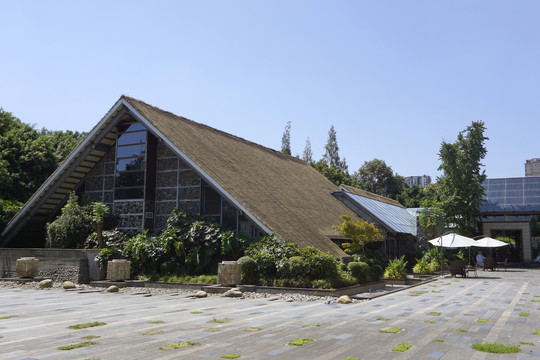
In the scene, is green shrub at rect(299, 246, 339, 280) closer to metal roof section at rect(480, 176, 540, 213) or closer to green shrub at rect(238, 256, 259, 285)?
green shrub at rect(238, 256, 259, 285)

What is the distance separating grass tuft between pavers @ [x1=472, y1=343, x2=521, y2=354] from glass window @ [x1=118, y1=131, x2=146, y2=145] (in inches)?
761

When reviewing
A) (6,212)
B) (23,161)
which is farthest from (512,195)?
(23,161)

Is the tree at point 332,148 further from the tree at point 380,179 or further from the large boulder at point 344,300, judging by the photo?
the large boulder at point 344,300

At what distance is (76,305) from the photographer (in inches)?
536

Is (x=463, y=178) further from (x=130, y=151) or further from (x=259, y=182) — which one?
(x=130, y=151)

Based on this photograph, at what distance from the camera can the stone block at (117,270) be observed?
19.5m

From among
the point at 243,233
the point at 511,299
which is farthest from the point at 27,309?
the point at 511,299

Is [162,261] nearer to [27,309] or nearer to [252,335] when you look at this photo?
[27,309]

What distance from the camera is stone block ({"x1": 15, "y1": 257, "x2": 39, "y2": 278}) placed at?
2083 cm

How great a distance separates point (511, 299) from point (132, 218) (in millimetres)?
17512

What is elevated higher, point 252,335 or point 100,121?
point 100,121

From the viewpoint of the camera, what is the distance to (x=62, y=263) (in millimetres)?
20766

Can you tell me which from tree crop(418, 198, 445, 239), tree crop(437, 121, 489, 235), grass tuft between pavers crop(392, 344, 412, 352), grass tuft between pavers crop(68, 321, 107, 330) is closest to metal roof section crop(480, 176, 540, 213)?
tree crop(437, 121, 489, 235)

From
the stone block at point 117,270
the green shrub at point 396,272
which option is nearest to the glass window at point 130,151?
the stone block at point 117,270
